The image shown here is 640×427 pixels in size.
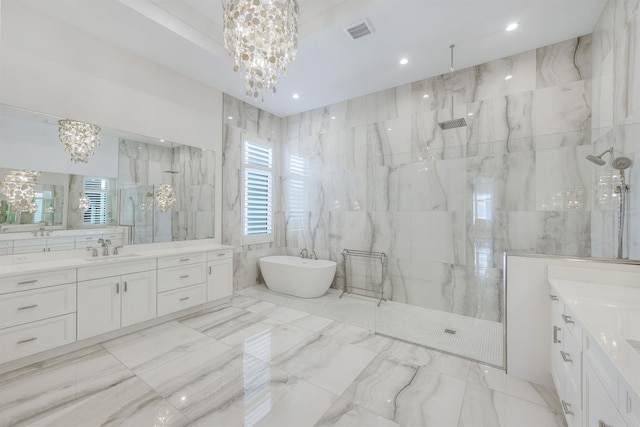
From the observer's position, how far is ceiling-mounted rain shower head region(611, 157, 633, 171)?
195cm

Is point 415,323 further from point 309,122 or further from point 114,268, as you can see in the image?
point 309,122

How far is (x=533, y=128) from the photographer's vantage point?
9.91 ft

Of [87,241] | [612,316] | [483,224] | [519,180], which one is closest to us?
[612,316]

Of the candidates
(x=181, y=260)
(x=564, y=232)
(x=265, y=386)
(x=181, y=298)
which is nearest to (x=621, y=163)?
(x=564, y=232)

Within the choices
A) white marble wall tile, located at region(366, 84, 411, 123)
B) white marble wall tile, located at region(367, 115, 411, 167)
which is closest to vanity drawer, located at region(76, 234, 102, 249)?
white marble wall tile, located at region(367, 115, 411, 167)

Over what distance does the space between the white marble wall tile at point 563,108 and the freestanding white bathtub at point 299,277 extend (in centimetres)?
321

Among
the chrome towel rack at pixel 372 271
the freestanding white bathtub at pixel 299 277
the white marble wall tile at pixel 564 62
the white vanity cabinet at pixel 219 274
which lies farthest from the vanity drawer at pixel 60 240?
the white marble wall tile at pixel 564 62

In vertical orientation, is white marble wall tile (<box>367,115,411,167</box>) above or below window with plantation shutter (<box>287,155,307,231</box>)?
above

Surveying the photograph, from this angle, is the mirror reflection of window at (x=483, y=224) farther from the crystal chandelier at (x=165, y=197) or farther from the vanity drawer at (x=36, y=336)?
the vanity drawer at (x=36, y=336)

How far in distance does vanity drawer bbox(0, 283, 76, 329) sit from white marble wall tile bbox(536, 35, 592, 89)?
5.33m

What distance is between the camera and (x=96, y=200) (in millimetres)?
2871

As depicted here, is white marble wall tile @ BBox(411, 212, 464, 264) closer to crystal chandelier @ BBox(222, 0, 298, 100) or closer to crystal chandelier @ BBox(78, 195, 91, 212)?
crystal chandelier @ BBox(222, 0, 298, 100)

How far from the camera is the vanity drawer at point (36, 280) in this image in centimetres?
208

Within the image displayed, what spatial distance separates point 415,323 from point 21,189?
4234mm
